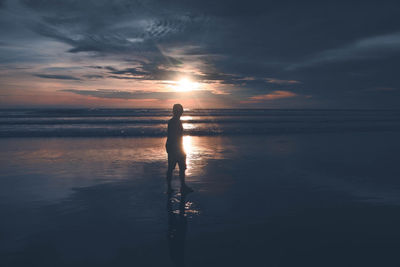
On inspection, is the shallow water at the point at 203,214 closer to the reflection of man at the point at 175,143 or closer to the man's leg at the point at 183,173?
the man's leg at the point at 183,173

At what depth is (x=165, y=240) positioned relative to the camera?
14.9 ft

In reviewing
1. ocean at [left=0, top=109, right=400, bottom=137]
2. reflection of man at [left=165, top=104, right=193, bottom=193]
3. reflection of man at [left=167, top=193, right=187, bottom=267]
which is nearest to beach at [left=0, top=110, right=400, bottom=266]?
reflection of man at [left=167, top=193, right=187, bottom=267]

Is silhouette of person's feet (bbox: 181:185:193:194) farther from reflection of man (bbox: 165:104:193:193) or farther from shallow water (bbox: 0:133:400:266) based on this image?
reflection of man (bbox: 165:104:193:193)

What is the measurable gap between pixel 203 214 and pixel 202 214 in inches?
0.9

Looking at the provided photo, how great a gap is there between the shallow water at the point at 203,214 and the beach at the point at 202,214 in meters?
0.02

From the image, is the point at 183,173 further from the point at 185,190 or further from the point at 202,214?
the point at 202,214

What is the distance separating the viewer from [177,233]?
4.81 metres

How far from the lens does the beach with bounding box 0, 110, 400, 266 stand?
414cm

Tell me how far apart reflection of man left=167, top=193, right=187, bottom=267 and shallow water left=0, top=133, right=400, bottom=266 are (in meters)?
0.02

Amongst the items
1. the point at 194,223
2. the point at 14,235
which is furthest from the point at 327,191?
the point at 14,235

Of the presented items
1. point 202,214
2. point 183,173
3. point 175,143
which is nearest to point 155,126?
point 175,143

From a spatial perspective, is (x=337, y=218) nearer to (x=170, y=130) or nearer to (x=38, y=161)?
(x=170, y=130)

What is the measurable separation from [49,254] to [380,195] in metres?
7.81

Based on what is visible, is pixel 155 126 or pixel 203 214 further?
pixel 155 126
